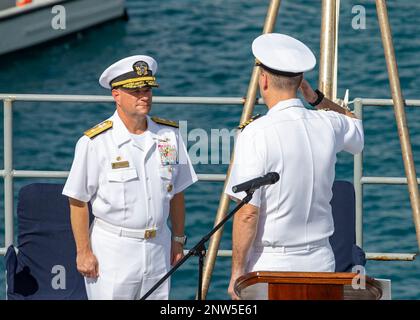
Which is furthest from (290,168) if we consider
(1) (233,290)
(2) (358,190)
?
(2) (358,190)

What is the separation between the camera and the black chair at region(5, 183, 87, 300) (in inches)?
309

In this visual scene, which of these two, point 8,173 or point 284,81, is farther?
point 8,173

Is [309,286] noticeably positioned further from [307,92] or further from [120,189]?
[120,189]

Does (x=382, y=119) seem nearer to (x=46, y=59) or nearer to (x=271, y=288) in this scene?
(x=46, y=59)

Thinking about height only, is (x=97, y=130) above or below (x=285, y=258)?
above

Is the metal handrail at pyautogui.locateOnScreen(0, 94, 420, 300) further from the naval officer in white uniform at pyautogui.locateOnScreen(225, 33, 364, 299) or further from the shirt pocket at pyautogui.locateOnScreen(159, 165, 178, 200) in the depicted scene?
the naval officer in white uniform at pyautogui.locateOnScreen(225, 33, 364, 299)

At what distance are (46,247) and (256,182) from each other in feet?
7.80

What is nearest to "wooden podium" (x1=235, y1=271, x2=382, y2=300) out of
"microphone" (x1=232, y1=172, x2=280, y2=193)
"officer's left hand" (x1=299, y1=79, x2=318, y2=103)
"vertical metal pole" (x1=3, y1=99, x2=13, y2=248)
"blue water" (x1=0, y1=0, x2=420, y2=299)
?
"microphone" (x1=232, y1=172, x2=280, y2=193)

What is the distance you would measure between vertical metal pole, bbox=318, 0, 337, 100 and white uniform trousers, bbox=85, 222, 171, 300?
1377mm

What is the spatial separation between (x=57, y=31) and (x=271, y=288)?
17.4 metres

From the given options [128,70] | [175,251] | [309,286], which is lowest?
[309,286]

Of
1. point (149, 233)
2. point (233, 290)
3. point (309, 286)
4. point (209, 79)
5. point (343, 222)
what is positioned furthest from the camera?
point (209, 79)

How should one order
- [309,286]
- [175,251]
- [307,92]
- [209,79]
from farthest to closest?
[209,79]
[175,251]
[307,92]
[309,286]

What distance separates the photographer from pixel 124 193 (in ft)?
22.2
